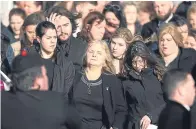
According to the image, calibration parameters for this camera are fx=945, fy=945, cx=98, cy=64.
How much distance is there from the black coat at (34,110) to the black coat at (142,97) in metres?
2.70

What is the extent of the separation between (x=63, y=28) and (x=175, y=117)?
3978 millimetres

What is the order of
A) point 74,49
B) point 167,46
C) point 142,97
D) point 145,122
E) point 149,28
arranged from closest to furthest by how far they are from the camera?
point 145,122
point 142,97
point 167,46
point 74,49
point 149,28

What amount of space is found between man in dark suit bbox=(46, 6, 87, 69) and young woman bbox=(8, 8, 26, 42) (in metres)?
1.79

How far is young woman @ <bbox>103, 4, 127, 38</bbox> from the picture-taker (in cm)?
1302

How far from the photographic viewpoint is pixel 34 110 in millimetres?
8570

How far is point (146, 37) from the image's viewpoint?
13.4 m

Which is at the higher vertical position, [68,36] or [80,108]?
[68,36]

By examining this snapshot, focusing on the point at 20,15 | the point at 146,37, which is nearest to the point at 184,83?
the point at 146,37

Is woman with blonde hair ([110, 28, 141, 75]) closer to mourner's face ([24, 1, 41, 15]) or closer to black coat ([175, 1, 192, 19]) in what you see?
black coat ([175, 1, 192, 19])

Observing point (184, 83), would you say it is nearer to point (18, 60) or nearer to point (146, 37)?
point (18, 60)

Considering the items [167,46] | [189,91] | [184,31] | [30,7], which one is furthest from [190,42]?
[189,91]

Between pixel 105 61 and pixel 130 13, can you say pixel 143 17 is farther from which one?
pixel 105 61

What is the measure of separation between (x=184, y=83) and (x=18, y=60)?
1640mm

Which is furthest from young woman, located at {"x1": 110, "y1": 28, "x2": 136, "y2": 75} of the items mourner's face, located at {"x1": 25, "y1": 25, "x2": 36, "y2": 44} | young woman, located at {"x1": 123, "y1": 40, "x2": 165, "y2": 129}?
mourner's face, located at {"x1": 25, "y1": 25, "x2": 36, "y2": 44}
